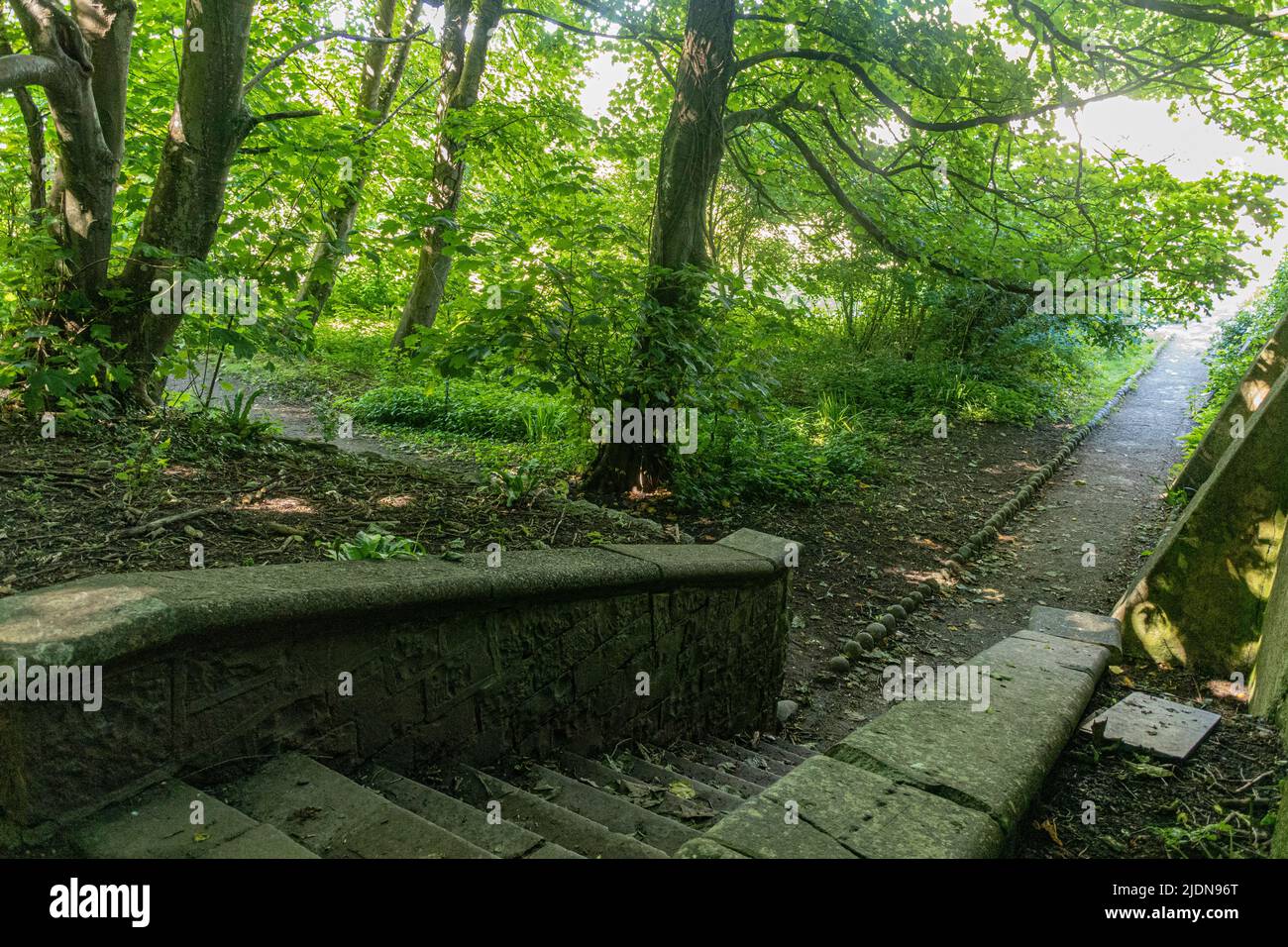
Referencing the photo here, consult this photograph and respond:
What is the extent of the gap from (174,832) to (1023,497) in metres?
9.25

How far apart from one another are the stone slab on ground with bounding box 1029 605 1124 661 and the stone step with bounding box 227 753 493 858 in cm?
358

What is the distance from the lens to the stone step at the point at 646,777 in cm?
322

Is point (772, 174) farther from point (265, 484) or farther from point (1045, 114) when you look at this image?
point (265, 484)

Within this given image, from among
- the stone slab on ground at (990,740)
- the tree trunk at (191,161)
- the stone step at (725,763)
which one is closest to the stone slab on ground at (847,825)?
the stone slab on ground at (990,740)

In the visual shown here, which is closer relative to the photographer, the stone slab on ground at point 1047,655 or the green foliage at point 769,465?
the stone slab on ground at point 1047,655

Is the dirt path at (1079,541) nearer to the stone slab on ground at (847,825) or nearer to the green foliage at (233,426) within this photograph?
the stone slab on ground at (847,825)

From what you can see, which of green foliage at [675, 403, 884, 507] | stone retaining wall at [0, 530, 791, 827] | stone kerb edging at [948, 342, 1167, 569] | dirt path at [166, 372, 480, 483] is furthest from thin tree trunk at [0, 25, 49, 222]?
stone kerb edging at [948, 342, 1167, 569]

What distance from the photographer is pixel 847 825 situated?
85.6 inches

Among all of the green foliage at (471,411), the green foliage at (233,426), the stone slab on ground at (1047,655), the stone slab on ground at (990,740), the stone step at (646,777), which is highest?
the green foliage at (471,411)

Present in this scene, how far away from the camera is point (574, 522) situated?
4.66 m

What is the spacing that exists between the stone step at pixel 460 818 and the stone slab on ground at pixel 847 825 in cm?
47

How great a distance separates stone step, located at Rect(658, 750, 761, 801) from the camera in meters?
3.50

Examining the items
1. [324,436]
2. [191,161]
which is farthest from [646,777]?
[324,436]
